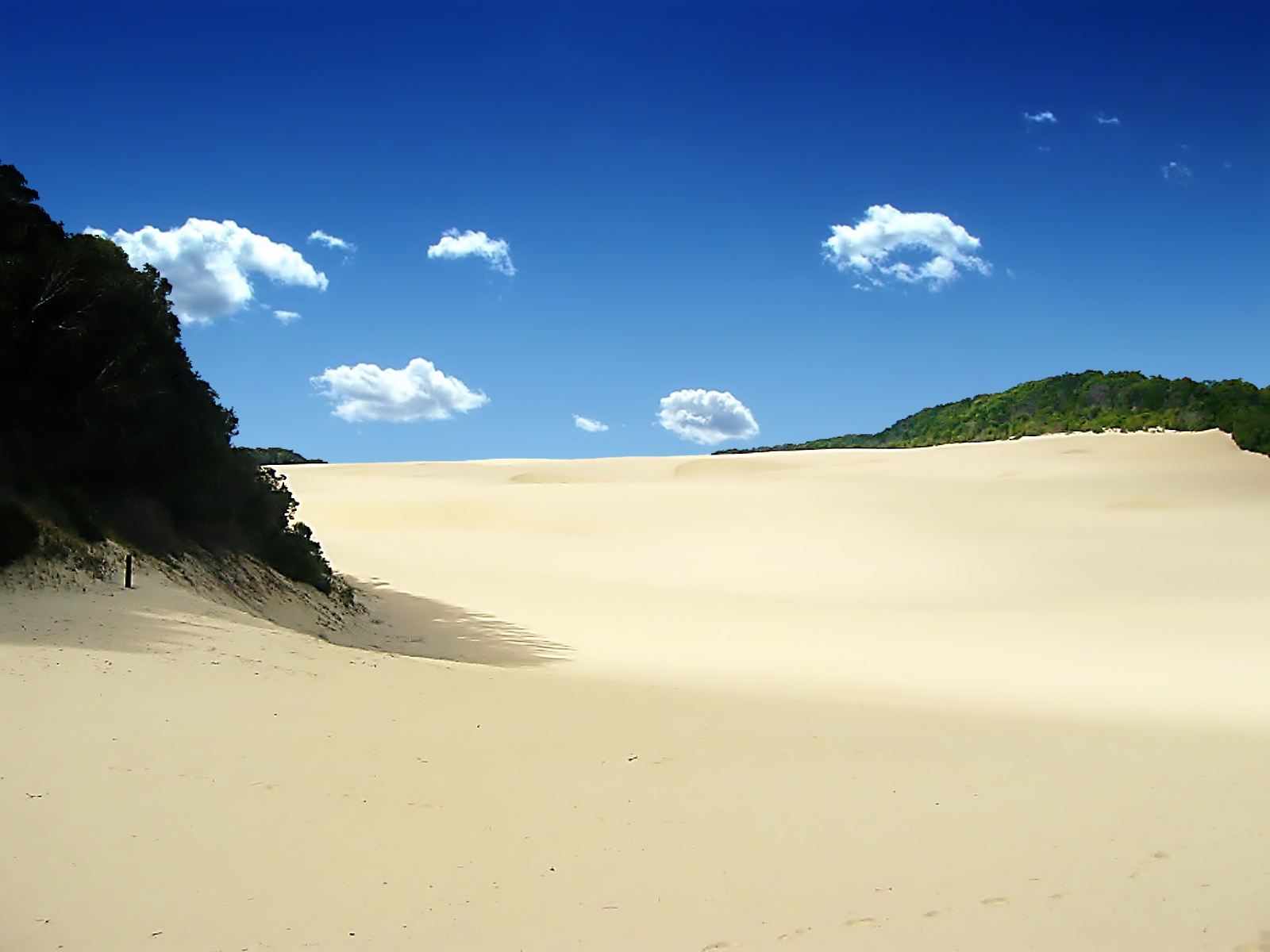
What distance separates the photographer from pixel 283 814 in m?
4.42

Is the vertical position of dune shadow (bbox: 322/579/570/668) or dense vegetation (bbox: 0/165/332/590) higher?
dense vegetation (bbox: 0/165/332/590)

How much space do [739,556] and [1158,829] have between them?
19244 mm

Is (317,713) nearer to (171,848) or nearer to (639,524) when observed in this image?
(171,848)

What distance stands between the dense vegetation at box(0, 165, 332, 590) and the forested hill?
37736 mm

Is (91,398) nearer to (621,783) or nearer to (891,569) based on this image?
(621,783)

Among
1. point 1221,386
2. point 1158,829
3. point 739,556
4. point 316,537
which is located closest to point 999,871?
point 1158,829

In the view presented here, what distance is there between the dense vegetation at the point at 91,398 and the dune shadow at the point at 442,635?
265 cm

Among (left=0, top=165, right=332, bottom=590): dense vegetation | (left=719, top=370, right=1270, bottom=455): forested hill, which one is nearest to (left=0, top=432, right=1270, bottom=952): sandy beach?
(left=0, top=165, right=332, bottom=590): dense vegetation

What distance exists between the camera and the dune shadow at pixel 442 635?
1188 cm

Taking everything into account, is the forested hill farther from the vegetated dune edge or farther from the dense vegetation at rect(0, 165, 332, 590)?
the dense vegetation at rect(0, 165, 332, 590)

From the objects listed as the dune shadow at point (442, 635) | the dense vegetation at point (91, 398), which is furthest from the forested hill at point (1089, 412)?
the dense vegetation at point (91, 398)

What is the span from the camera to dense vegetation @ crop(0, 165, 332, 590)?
11.2 meters

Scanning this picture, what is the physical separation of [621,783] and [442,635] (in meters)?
8.69

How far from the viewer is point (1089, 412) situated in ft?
208
